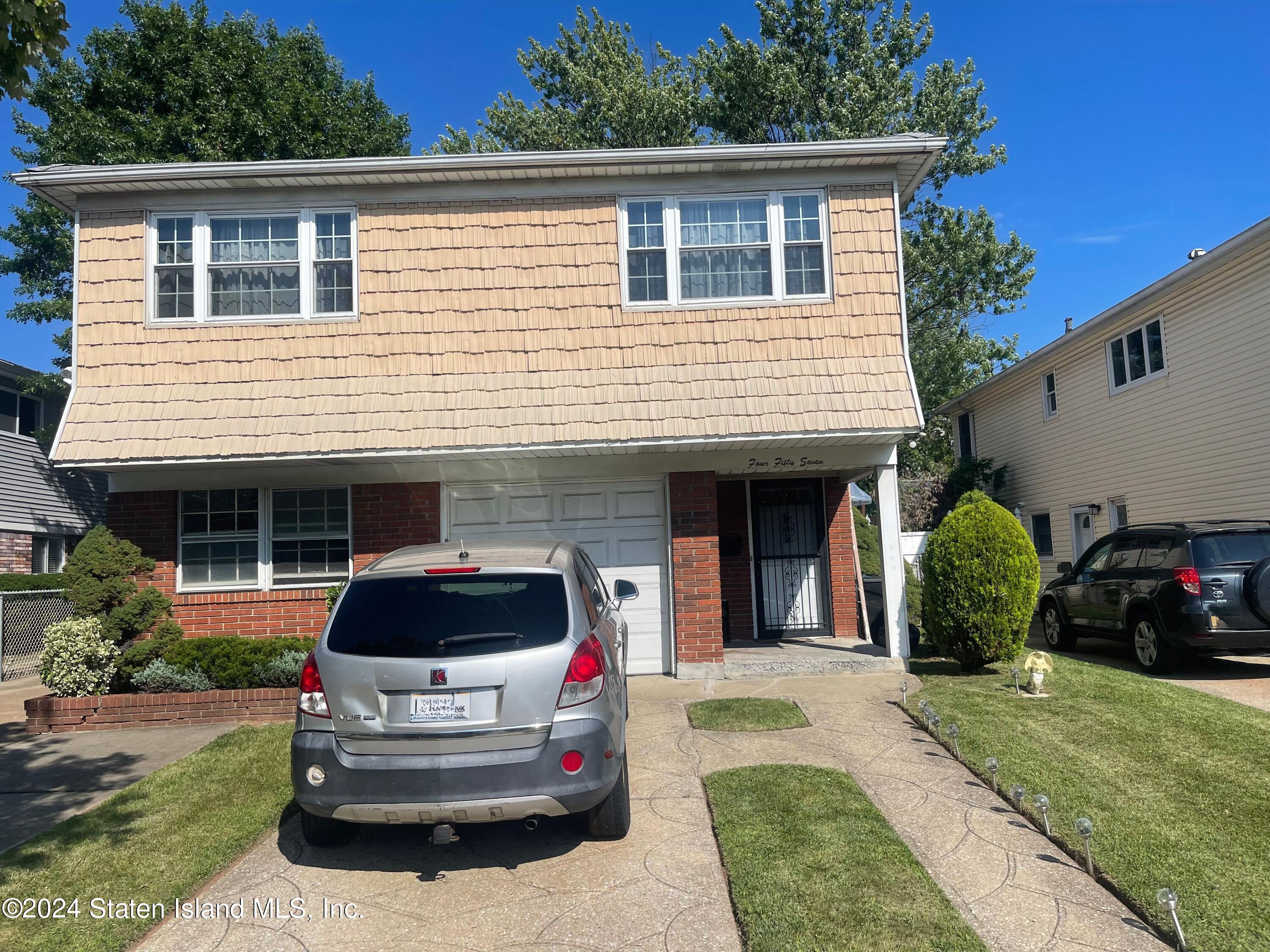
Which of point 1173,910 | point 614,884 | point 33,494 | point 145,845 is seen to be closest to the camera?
point 1173,910

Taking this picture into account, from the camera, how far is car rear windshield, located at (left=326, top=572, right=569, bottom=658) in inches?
177

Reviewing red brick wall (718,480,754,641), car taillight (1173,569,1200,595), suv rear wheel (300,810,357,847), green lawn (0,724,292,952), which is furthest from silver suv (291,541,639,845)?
car taillight (1173,569,1200,595)

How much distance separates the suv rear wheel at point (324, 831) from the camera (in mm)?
4867

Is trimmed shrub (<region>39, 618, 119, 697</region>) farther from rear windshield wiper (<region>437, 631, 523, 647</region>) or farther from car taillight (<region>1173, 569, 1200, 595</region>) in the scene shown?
car taillight (<region>1173, 569, 1200, 595</region>)

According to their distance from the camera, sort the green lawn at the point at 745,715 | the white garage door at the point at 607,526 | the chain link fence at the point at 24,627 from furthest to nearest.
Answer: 1. the chain link fence at the point at 24,627
2. the white garage door at the point at 607,526
3. the green lawn at the point at 745,715

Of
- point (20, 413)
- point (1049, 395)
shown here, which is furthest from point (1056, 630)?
point (20, 413)

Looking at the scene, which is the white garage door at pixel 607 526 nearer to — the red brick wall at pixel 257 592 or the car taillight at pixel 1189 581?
the red brick wall at pixel 257 592

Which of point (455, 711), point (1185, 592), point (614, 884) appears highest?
point (1185, 592)

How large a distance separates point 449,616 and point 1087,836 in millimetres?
3370

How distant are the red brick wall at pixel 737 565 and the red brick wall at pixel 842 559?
1084mm

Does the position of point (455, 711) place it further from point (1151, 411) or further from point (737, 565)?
point (1151, 411)

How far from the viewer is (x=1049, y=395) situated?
763 inches

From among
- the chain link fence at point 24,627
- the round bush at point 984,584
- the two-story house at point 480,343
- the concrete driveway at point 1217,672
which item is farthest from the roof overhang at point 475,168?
the chain link fence at point 24,627

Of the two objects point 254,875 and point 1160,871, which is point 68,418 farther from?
point 1160,871
